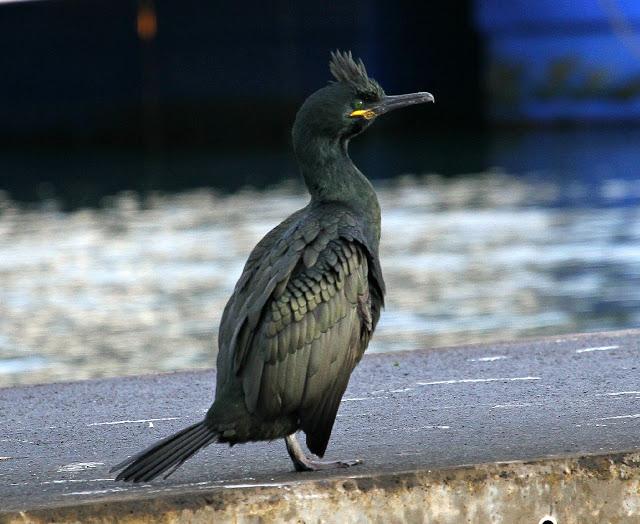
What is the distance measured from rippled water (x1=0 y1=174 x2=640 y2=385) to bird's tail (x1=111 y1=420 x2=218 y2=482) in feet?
11.8

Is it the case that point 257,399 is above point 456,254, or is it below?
above

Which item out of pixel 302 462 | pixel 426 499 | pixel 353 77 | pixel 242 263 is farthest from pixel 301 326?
pixel 242 263

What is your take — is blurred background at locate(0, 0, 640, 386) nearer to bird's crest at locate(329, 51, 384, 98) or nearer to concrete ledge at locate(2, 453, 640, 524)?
bird's crest at locate(329, 51, 384, 98)

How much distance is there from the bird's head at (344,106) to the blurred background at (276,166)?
12.0 feet

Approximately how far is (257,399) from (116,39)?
68.5 ft

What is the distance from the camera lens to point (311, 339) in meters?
4.70

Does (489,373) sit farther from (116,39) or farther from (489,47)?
(116,39)

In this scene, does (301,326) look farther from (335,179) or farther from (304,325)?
(335,179)

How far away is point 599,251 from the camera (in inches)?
471

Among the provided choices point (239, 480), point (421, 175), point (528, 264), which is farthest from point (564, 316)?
point (421, 175)

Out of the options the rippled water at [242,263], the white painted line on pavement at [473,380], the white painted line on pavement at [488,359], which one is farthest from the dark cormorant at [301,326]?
the rippled water at [242,263]

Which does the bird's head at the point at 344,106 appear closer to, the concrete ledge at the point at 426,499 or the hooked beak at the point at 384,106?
the hooked beak at the point at 384,106

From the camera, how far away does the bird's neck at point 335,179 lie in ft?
16.2

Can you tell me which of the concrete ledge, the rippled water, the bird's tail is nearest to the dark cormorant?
the bird's tail
